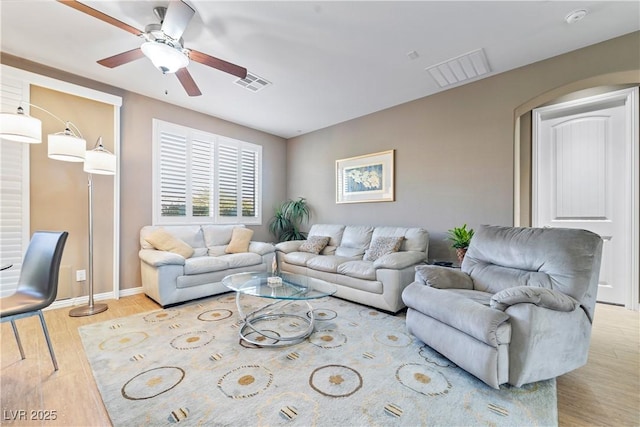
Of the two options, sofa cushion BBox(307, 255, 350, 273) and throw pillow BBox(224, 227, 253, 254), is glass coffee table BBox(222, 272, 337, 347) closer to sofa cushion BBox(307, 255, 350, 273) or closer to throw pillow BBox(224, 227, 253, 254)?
sofa cushion BBox(307, 255, 350, 273)

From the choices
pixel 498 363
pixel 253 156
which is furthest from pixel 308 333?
pixel 253 156

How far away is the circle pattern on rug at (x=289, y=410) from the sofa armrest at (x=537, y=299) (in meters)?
1.29

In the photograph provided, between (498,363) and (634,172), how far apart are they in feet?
10.0

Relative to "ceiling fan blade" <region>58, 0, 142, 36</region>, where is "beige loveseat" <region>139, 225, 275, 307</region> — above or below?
below

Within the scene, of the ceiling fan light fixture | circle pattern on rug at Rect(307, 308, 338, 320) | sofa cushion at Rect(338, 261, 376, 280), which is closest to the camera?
the ceiling fan light fixture

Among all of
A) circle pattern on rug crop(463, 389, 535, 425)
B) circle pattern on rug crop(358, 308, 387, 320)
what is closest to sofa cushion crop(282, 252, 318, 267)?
circle pattern on rug crop(358, 308, 387, 320)

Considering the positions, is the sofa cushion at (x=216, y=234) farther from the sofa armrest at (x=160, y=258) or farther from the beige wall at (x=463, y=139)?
the beige wall at (x=463, y=139)

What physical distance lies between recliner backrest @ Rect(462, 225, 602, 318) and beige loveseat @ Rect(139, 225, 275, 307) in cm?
283

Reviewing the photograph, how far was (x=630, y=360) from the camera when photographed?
1961 millimetres

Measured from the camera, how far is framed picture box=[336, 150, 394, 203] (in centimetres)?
410

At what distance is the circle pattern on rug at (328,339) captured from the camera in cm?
214

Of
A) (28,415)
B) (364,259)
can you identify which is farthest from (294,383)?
(364,259)

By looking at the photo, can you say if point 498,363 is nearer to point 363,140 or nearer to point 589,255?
point 589,255

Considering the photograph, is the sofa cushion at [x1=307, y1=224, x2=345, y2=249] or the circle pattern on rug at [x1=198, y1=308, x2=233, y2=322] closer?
the circle pattern on rug at [x1=198, y1=308, x2=233, y2=322]
